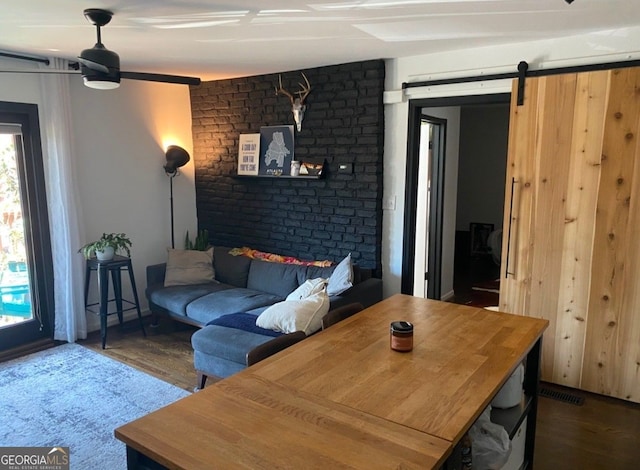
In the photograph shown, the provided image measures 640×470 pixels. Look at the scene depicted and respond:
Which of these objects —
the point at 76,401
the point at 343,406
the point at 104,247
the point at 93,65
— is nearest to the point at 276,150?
the point at 104,247

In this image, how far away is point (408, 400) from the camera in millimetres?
1520

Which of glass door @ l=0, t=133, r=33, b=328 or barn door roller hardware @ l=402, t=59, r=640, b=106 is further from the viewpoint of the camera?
glass door @ l=0, t=133, r=33, b=328

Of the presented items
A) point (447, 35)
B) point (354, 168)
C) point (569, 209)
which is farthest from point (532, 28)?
Result: point (354, 168)

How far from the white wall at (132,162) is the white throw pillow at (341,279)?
222 cm

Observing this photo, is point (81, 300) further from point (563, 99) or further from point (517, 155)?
point (563, 99)

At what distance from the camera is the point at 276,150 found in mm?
4652

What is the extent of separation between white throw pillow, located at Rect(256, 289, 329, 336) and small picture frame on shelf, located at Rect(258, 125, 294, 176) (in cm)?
175

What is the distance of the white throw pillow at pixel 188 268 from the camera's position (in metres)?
4.61

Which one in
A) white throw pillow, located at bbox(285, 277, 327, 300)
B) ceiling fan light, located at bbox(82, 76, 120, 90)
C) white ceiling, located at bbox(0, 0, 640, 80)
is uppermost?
white ceiling, located at bbox(0, 0, 640, 80)

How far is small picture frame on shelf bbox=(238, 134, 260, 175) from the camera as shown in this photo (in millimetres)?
4793

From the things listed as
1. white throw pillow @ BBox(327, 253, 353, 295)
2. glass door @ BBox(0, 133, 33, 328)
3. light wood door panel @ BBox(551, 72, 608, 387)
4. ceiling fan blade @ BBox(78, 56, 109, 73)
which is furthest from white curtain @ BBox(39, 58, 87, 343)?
light wood door panel @ BBox(551, 72, 608, 387)

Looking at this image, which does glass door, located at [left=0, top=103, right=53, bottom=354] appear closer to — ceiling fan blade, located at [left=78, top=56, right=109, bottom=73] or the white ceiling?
the white ceiling

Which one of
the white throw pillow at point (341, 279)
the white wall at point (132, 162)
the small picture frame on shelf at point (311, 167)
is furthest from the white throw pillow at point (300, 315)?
the white wall at point (132, 162)

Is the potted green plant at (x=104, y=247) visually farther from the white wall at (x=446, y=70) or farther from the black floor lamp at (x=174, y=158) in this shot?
the white wall at (x=446, y=70)
